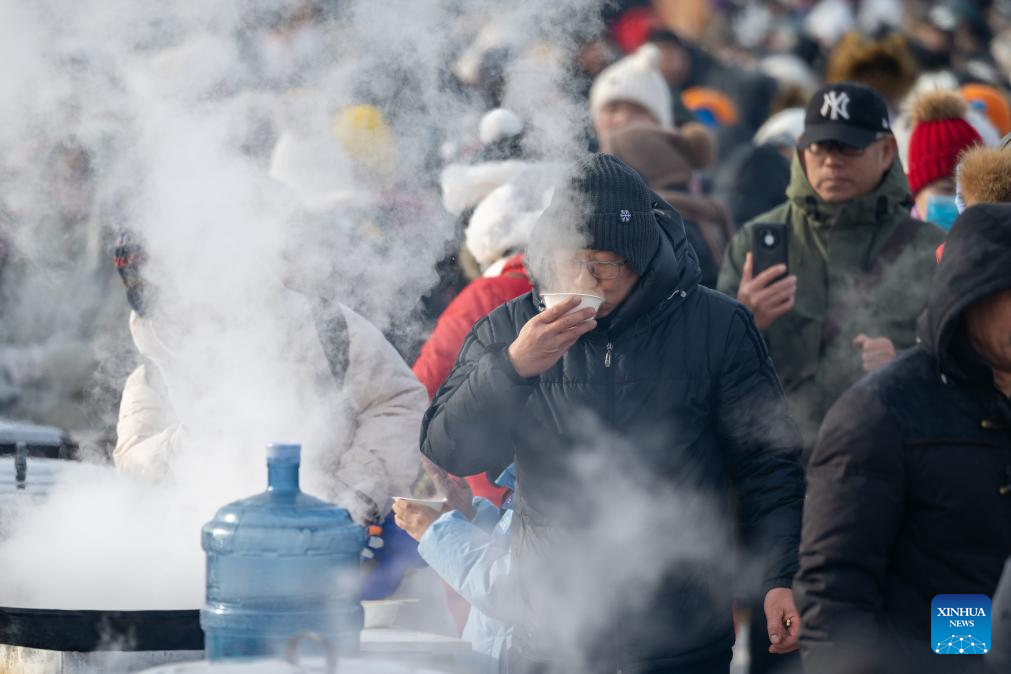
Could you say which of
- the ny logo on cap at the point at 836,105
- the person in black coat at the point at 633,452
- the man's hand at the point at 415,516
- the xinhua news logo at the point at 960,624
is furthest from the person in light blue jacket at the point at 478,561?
the ny logo on cap at the point at 836,105

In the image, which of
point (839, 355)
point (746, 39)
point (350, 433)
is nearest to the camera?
point (350, 433)

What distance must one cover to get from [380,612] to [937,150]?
307cm

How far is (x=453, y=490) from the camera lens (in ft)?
14.4

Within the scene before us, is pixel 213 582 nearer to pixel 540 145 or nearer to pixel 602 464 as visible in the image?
pixel 602 464

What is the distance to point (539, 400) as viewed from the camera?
3.92 meters

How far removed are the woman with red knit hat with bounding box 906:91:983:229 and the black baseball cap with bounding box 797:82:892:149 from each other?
69 cm

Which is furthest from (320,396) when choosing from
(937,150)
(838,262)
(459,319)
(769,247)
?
(937,150)

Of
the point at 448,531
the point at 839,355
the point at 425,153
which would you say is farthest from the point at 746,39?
the point at 448,531

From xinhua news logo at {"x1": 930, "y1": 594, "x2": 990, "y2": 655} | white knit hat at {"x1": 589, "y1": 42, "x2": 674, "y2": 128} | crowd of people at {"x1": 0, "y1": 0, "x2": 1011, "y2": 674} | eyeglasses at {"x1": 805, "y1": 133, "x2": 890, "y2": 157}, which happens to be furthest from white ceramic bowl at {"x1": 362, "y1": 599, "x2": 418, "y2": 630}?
white knit hat at {"x1": 589, "y1": 42, "x2": 674, "y2": 128}

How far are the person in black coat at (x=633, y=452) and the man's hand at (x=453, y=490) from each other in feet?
1.35

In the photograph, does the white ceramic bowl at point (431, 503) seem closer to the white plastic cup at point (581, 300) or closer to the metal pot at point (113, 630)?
the metal pot at point (113, 630)

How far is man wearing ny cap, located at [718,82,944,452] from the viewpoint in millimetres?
5246

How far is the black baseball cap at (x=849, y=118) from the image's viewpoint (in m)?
5.42

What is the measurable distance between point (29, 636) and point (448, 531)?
1147 millimetres
